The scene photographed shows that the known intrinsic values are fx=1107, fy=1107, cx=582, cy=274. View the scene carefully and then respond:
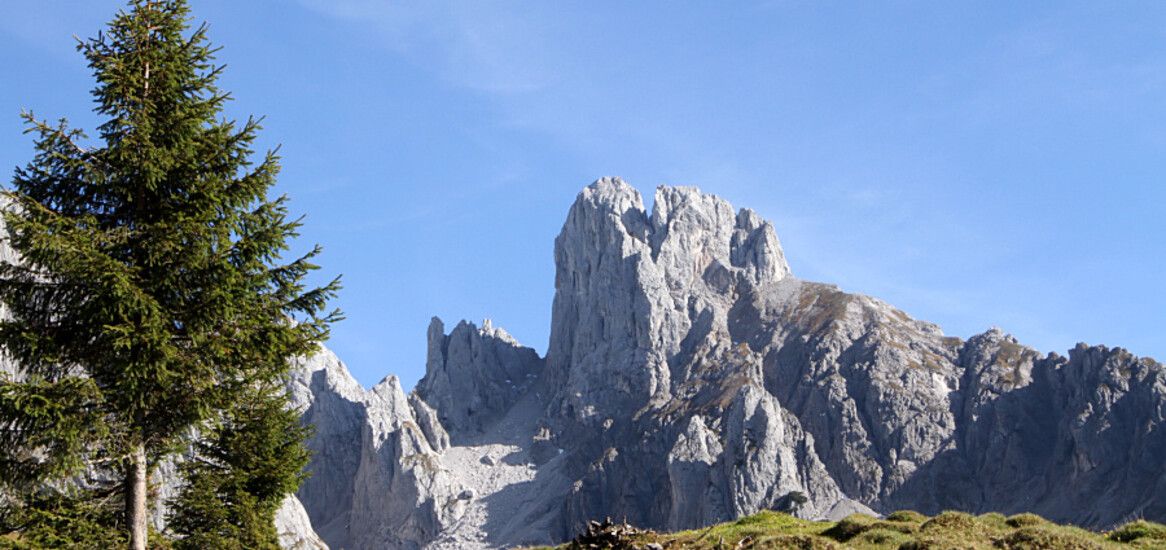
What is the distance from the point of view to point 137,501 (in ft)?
73.0

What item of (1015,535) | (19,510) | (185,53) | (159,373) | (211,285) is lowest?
(1015,535)

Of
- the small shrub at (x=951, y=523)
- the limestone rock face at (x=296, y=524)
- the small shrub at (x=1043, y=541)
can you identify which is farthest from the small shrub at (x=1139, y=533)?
A: the limestone rock face at (x=296, y=524)

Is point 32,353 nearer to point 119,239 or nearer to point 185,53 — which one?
point 119,239

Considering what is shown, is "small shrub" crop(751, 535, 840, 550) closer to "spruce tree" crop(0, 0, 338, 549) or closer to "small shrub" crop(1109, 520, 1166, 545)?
"small shrub" crop(1109, 520, 1166, 545)

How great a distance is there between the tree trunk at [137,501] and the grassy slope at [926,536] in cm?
969

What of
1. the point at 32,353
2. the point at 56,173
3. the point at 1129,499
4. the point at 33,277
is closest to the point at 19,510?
the point at 32,353

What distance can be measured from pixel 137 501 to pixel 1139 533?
75.6 feet

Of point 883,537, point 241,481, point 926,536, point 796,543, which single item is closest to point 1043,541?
point 926,536

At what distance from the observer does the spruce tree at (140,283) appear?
21.0 meters

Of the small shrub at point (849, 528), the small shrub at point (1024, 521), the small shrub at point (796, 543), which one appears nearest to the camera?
the small shrub at point (796, 543)

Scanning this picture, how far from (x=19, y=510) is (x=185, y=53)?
9912mm

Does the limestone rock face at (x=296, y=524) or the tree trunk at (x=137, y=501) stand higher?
the limestone rock face at (x=296, y=524)

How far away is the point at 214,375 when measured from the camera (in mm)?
22656

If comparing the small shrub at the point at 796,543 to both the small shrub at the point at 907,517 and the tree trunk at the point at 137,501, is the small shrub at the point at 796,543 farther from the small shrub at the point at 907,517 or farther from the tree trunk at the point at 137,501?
the tree trunk at the point at 137,501
